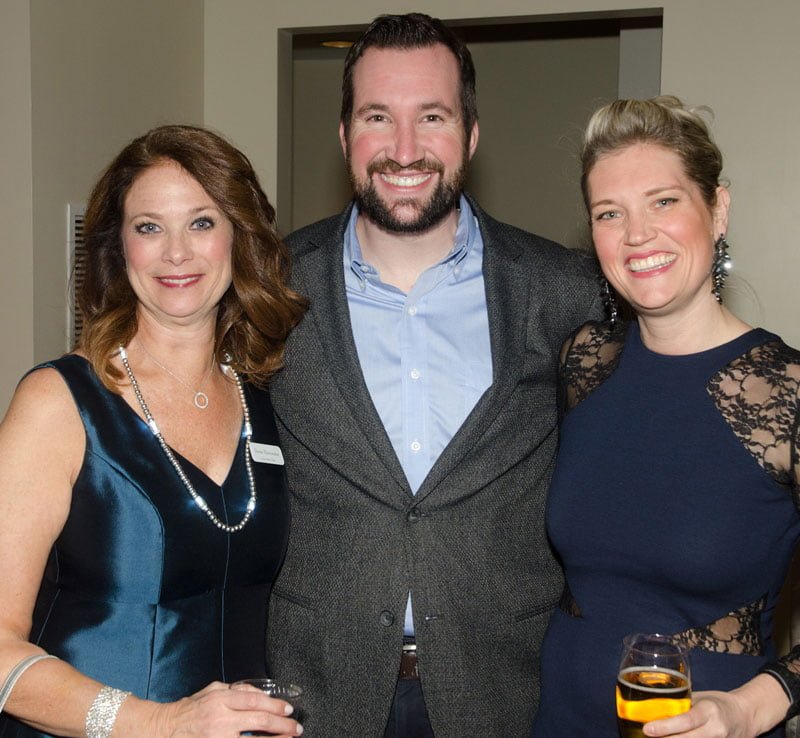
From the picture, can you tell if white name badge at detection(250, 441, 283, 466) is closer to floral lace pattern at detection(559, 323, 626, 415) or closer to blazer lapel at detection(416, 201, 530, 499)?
blazer lapel at detection(416, 201, 530, 499)

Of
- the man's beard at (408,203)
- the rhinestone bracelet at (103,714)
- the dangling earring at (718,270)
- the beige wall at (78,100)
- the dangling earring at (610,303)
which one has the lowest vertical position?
the rhinestone bracelet at (103,714)

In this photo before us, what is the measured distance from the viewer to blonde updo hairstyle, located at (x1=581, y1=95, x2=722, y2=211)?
2061 millimetres

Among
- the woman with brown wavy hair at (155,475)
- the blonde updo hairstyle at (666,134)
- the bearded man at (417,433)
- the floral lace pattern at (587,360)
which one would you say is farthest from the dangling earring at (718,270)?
the woman with brown wavy hair at (155,475)

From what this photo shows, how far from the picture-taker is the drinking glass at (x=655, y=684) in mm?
1606

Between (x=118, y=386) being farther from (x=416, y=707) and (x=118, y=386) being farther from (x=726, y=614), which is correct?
(x=726, y=614)

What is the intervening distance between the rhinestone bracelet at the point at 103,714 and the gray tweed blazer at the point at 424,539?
634 mm

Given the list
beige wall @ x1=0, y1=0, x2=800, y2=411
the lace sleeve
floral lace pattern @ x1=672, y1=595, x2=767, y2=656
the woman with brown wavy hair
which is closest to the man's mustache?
the woman with brown wavy hair

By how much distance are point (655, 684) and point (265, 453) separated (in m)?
1.01

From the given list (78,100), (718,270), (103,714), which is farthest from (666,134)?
(78,100)

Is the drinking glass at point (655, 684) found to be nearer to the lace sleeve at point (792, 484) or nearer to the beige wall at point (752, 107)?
the lace sleeve at point (792, 484)

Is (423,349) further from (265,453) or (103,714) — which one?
(103,714)

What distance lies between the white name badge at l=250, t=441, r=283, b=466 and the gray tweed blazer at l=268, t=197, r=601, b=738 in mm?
99

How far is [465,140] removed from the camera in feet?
8.57

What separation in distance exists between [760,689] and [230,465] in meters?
1.12
